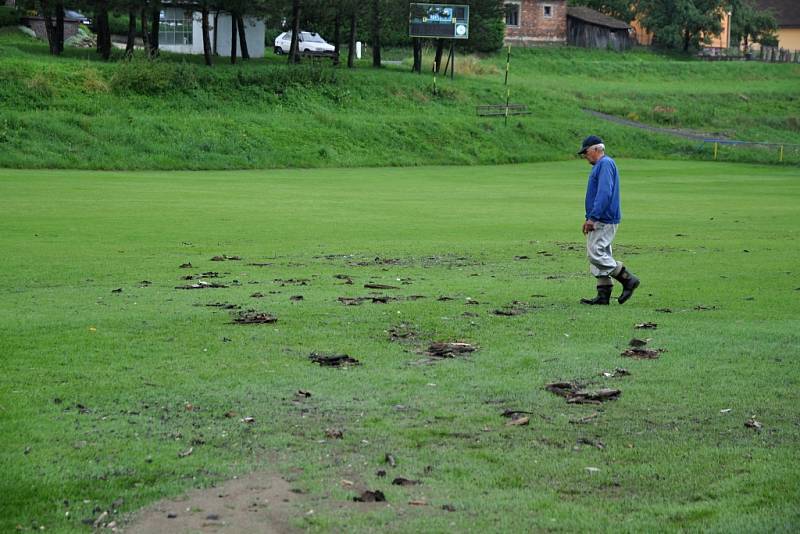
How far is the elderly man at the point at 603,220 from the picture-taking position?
1373 centimetres

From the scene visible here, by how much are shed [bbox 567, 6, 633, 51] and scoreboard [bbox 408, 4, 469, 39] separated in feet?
131

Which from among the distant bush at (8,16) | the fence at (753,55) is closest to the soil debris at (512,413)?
the distant bush at (8,16)

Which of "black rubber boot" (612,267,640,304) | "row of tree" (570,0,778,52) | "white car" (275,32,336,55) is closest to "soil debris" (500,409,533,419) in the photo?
"black rubber boot" (612,267,640,304)

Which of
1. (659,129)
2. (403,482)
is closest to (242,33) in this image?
(659,129)

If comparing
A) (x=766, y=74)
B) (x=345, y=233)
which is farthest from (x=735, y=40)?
(x=345, y=233)

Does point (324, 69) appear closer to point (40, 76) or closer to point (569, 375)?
point (40, 76)

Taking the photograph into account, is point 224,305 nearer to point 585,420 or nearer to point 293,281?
point 293,281

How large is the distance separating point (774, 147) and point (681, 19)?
146 feet

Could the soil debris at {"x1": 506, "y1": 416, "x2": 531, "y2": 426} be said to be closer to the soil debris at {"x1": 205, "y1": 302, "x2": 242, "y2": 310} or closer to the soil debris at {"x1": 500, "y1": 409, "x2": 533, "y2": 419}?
the soil debris at {"x1": 500, "y1": 409, "x2": 533, "y2": 419}

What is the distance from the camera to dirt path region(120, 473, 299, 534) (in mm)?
5918

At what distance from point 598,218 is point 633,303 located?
1.17m

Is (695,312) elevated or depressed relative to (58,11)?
depressed

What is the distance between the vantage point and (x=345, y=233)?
73.1ft

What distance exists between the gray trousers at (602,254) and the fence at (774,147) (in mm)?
50339
